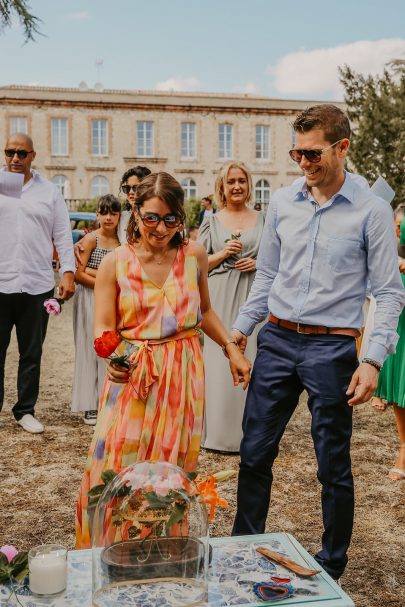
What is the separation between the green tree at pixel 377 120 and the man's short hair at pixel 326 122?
2286 centimetres

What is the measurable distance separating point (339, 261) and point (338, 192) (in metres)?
0.30

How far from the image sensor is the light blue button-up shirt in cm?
292

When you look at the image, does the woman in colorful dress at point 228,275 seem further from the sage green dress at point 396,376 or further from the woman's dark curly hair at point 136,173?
the sage green dress at point 396,376

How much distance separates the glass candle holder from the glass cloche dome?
11 centimetres

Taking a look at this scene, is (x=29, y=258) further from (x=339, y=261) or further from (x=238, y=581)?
(x=238, y=581)

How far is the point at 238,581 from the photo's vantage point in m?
2.30

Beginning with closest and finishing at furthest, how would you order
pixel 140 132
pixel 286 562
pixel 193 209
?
pixel 286 562 → pixel 193 209 → pixel 140 132

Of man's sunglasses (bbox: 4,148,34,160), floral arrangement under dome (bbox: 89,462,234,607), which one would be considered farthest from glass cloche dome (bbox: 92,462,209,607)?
man's sunglasses (bbox: 4,148,34,160)

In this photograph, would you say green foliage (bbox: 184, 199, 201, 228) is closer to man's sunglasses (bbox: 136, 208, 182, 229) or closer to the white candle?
man's sunglasses (bbox: 136, 208, 182, 229)

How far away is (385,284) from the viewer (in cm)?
294

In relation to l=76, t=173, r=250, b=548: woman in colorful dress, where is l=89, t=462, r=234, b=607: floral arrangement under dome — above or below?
below

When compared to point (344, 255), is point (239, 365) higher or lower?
lower

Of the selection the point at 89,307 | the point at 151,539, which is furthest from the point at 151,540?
the point at 89,307

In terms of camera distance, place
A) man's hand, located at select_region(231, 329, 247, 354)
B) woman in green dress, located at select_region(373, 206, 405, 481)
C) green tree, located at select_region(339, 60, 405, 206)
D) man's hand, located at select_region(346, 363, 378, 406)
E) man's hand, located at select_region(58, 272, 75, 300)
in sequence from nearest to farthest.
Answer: man's hand, located at select_region(346, 363, 378, 406), man's hand, located at select_region(231, 329, 247, 354), woman in green dress, located at select_region(373, 206, 405, 481), man's hand, located at select_region(58, 272, 75, 300), green tree, located at select_region(339, 60, 405, 206)
